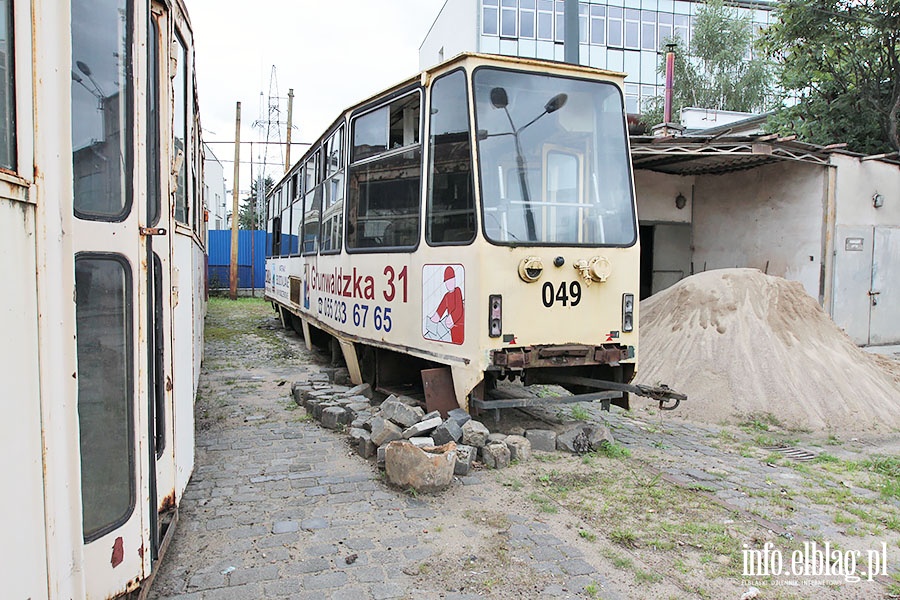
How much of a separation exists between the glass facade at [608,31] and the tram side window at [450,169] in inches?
1042

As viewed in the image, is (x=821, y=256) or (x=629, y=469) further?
(x=821, y=256)

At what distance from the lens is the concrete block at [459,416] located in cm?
538

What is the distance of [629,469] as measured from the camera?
210 inches

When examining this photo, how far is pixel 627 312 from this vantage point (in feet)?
19.7

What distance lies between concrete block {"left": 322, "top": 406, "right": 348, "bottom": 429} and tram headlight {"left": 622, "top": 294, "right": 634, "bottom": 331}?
278cm

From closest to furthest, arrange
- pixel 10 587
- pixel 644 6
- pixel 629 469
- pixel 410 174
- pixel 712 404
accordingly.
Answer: pixel 10 587 → pixel 629 469 → pixel 410 174 → pixel 712 404 → pixel 644 6

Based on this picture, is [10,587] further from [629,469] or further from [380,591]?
[629,469]

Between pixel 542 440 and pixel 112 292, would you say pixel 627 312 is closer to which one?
pixel 542 440

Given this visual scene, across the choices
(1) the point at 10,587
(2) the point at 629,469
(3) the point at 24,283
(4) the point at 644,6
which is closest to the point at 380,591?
(1) the point at 10,587

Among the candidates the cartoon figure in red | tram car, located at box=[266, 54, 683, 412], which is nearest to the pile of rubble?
tram car, located at box=[266, 54, 683, 412]

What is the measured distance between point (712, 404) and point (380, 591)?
557 cm

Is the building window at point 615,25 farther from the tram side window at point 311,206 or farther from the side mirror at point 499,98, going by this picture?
the side mirror at point 499,98

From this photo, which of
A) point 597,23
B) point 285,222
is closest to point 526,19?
point 597,23

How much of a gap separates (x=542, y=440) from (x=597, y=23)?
31.4 metres
